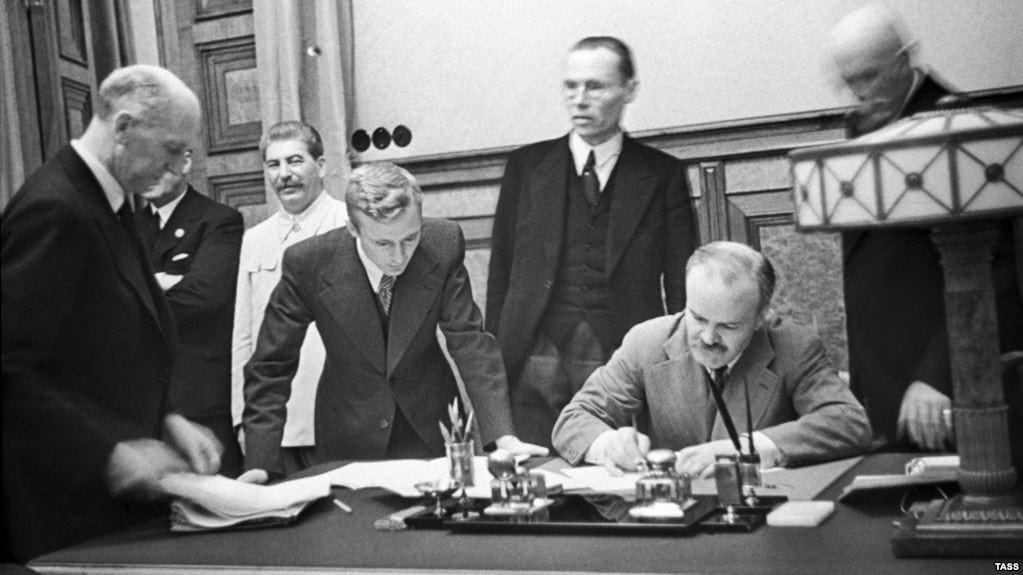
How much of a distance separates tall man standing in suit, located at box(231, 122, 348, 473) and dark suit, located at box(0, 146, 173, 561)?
3.37ft

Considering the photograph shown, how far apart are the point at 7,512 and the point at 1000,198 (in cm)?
194

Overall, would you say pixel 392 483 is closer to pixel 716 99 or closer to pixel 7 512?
pixel 7 512

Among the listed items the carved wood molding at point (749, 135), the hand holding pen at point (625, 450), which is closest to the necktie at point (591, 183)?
the carved wood molding at point (749, 135)

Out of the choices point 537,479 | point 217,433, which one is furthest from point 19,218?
point 217,433

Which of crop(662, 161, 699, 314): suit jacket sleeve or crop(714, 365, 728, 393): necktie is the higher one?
crop(662, 161, 699, 314): suit jacket sleeve

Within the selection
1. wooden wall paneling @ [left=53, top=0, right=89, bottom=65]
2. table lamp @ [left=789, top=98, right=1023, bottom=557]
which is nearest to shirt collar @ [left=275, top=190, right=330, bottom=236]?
wooden wall paneling @ [left=53, top=0, right=89, bottom=65]

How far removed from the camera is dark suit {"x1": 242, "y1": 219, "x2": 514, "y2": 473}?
10.8 feet

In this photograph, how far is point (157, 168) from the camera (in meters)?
2.39

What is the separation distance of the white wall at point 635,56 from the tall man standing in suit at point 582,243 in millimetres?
104

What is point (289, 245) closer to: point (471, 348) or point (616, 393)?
point (471, 348)

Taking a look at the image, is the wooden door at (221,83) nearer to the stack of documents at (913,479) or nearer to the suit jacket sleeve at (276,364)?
the suit jacket sleeve at (276,364)

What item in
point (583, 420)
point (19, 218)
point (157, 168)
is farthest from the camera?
point (583, 420)

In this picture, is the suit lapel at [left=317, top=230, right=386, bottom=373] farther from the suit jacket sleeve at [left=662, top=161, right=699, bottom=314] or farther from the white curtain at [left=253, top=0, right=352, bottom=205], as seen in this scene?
the suit jacket sleeve at [left=662, top=161, right=699, bottom=314]

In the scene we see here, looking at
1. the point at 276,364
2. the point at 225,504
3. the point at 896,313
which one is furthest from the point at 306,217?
the point at 896,313
